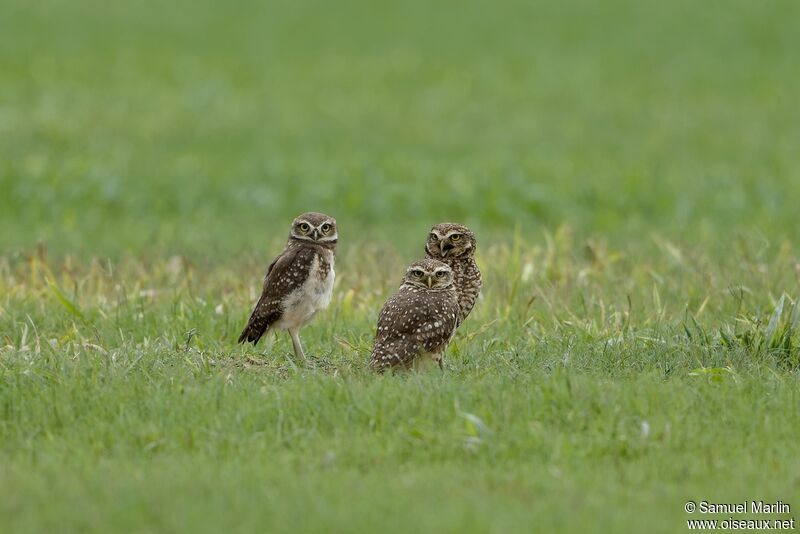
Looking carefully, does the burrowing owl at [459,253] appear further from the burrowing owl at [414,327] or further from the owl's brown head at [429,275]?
the burrowing owl at [414,327]

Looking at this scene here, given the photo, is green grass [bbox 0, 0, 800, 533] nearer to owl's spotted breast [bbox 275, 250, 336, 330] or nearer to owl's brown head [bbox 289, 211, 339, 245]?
owl's spotted breast [bbox 275, 250, 336, 330]

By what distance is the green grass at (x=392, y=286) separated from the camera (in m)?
6.14

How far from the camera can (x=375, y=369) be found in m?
7.98

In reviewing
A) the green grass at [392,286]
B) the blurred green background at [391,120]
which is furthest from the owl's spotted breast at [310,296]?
the blurred green background at [391,120]

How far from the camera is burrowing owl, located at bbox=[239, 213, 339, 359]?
346 inches

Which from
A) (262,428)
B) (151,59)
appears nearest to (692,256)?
(262,428)

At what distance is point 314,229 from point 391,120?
50.0ft

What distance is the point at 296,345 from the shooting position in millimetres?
8617

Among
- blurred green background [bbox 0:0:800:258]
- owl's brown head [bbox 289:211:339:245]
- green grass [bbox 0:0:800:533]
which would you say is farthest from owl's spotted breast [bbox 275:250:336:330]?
blurred green background [bbox 0:0:800:258]

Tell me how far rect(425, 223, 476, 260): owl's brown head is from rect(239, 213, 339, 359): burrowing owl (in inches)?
28.7

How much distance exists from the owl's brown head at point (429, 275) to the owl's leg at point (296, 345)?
80 centimetres

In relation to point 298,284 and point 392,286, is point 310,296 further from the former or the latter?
point 392,286
